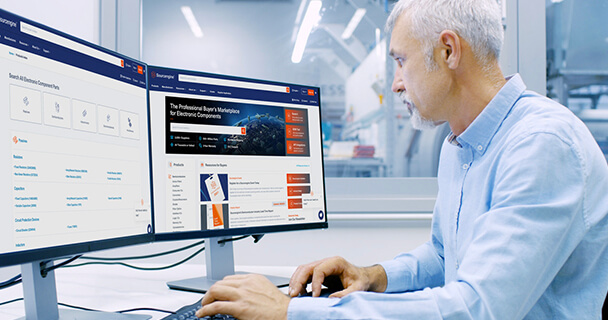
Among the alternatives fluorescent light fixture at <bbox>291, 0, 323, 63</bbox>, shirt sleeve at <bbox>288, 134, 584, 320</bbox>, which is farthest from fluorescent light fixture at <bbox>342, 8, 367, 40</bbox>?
shirt sleeve at <bbox>288, 134, 584, 320</bbox>

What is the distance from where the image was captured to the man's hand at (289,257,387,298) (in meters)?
0.95

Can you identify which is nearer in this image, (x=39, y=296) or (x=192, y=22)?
(x=39, y=296)

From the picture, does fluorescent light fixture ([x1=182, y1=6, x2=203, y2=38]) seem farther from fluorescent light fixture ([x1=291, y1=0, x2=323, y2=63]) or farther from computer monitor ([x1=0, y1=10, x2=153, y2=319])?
computer monitor ([x1=0, y1=10, x2=153, y2=319])

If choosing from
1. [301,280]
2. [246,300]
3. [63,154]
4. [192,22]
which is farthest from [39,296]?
[192,22]

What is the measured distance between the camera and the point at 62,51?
789 mm

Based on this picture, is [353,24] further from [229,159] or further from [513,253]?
[513,253]

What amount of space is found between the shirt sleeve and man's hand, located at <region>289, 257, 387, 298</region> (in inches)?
10.6

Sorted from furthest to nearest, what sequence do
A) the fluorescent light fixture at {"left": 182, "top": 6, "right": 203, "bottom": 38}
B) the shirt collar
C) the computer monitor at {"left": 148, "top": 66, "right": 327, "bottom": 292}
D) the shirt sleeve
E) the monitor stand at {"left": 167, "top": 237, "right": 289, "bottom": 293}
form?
the fluorescent light fixture at {"left": 182, "top": 6, "right": 203, "bottom": 38} < the monitor stand at {"left": 167, "top": 237, "right": 289, "bottom": 293} < the computer monitor at {"left": 148, "top": 66, "right": 327, "bottom": 292} < the shirt collar < the shirt sleeve

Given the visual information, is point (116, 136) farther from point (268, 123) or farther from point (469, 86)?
point (469, 86)

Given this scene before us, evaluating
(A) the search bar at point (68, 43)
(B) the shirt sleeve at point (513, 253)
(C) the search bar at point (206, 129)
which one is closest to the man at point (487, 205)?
(B) the shirt sleeve at point (513, 253)

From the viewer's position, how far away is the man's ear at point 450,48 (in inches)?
35.9

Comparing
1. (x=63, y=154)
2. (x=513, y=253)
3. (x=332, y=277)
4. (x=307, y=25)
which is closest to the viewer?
(x=513, y=253)

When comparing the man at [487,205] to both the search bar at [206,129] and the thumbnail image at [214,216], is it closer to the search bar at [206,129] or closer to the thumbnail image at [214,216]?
the thumbnail image at [214,216]

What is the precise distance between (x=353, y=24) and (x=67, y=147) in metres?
1.35
